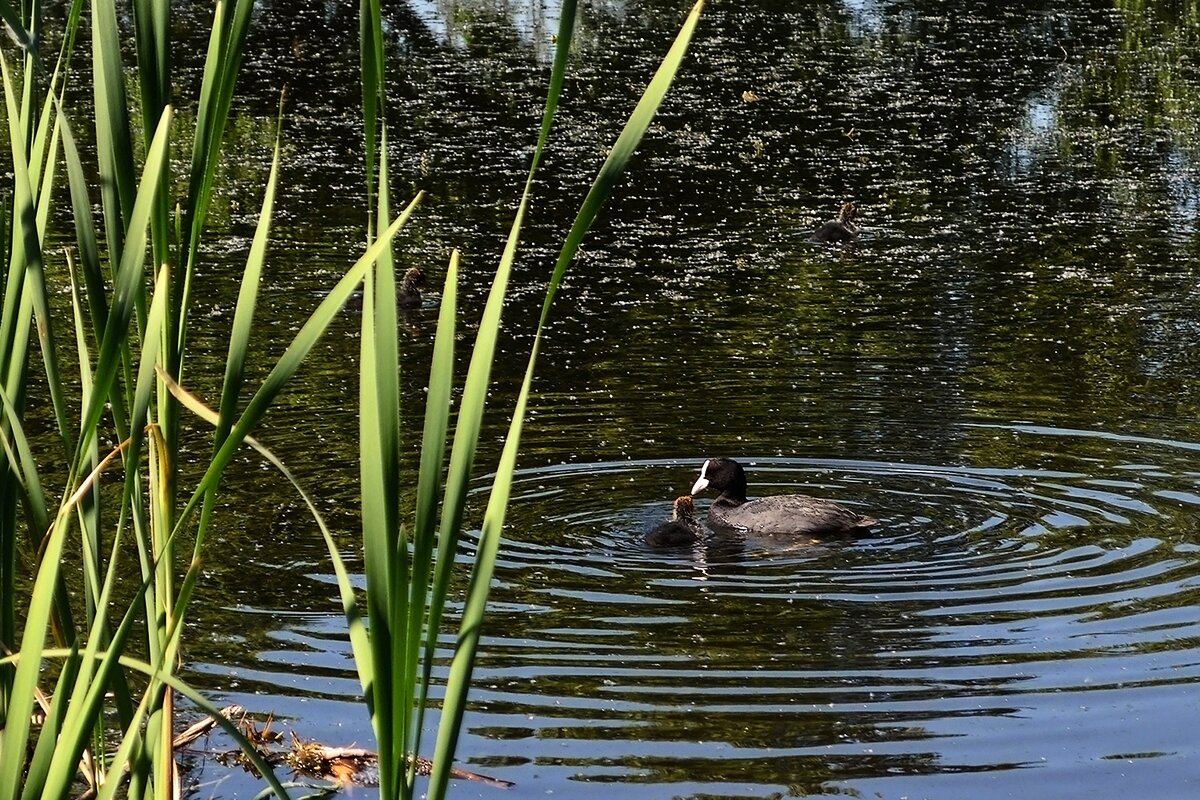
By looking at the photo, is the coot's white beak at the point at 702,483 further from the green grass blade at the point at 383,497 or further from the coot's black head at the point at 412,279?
the green grass blade at the point at 383,497

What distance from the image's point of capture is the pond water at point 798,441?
5883 millimetres

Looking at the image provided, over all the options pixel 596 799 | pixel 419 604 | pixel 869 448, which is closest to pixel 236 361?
pixel 419 604

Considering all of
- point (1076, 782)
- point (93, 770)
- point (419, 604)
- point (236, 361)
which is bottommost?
point (1076, 782)

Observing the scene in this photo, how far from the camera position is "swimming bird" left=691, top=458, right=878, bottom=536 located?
8062mm

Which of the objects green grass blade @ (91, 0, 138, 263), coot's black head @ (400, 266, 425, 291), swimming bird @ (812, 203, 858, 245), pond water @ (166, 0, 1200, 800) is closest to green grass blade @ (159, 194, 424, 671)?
green grass blade @ (91, 0, 138, 263)

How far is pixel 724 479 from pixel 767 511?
459 millimetres

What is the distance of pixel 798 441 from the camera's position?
978 cm

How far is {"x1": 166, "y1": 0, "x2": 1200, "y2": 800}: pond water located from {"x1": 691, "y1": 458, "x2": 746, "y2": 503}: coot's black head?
0.79ft

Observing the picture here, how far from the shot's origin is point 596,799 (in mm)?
5234

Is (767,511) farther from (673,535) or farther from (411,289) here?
(411,289)

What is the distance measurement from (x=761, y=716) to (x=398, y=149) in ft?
45.2

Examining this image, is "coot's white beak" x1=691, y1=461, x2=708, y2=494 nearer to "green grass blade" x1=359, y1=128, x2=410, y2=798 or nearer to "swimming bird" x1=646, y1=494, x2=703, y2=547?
"swimming bird" x1=646, y1=494, x2=703, y2=547

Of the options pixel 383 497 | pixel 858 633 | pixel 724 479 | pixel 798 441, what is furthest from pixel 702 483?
pixel 383 497

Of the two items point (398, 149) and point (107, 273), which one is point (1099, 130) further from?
point (107, 273)
